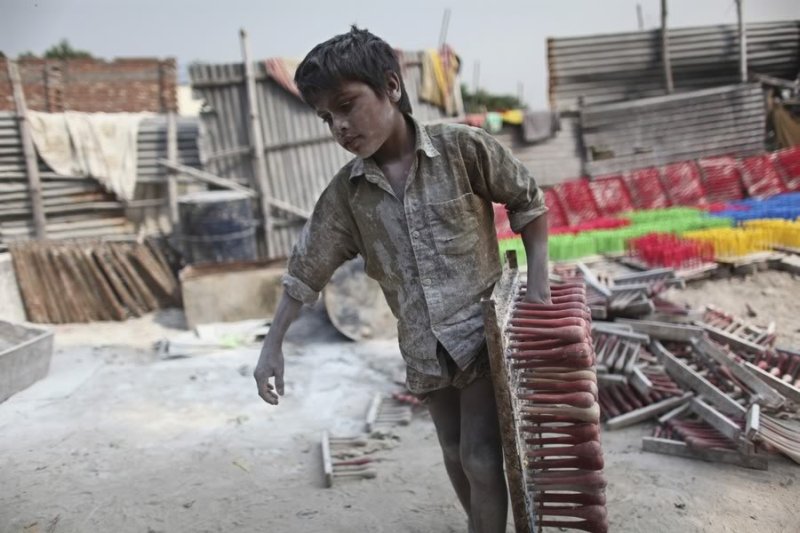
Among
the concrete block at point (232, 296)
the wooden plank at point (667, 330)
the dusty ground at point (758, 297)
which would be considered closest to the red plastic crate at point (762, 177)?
the dusty ground at point (758, 297)

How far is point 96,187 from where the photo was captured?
9531 millimetres

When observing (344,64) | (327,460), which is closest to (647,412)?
(327,460)

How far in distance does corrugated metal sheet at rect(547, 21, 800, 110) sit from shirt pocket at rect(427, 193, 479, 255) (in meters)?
11.2

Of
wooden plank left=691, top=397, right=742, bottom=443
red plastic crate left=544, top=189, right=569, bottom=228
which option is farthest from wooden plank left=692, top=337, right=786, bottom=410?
red plastic crate left=544, top=189, right=569, bottom=228

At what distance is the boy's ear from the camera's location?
204 centimetres

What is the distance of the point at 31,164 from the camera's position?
9102 mm

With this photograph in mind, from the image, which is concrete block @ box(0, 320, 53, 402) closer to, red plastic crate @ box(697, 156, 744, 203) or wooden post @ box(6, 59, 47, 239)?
wooden post @ box(6, 59, 47, 239)

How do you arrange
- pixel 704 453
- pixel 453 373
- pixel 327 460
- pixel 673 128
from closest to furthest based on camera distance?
pixel 453 373
pixel 704 453
pixel 327 460
pixel 673 128

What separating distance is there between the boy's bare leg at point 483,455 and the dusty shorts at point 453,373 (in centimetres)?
3

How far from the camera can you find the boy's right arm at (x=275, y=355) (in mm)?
2299

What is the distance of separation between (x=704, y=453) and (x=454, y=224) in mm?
2457

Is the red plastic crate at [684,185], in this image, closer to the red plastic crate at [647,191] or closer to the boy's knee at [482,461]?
the red plastic crate at [647,191]

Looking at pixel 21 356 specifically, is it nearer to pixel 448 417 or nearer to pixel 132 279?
pixel 132 279

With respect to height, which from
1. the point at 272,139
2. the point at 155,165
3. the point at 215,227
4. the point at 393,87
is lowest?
the point at 215,227
